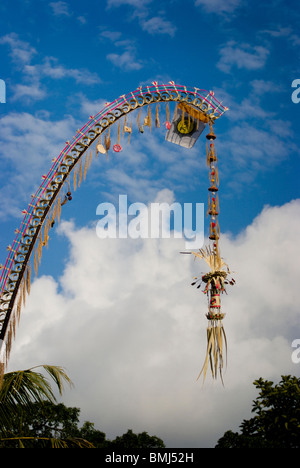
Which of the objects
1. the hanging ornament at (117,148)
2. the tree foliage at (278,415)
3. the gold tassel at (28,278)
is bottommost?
the tree foliage at (278,415)

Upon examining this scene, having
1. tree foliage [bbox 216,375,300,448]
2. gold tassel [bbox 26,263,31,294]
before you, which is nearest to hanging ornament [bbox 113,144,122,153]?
gold tassel [bbox 26,263,31,294]

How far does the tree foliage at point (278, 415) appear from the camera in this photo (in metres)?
19.4

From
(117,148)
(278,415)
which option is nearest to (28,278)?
(117,148)

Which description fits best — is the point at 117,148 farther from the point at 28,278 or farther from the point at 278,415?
the point at 278,415

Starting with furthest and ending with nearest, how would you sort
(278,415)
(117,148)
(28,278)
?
(278,415) < (117,148) < (28,278)

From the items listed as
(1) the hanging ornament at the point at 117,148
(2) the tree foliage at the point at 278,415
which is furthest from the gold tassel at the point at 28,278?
(2) the tree foliage at the point at 278,415

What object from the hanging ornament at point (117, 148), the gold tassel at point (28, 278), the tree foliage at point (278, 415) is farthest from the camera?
the tree foliage at point (278, 415)

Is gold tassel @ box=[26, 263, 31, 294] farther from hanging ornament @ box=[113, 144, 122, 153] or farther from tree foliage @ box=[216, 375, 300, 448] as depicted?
tree foliage @ box=[216, 375, 300, 448]

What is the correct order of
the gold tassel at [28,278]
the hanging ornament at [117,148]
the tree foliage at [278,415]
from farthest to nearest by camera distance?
the tree foliage at [278,415], the hanging ornament at [117,148], the gold tassel at [28,278]

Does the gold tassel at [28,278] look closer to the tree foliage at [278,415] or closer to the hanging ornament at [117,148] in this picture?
the hanging ornament at [117,148]

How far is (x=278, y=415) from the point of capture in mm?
20016
